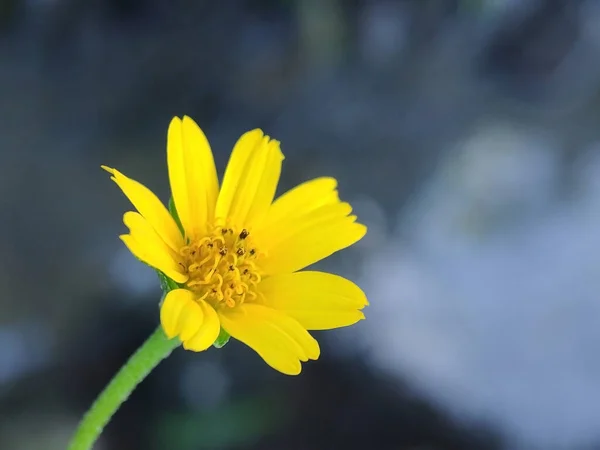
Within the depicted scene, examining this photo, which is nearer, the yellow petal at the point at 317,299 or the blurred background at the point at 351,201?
the yellow petal at the point at 317,299

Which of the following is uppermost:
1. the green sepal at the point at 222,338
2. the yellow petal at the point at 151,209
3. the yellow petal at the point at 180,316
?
the yellow petal at the point at 151,209

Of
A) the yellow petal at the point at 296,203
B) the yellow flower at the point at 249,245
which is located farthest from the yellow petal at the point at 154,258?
the yellow petal at the point at 296,203

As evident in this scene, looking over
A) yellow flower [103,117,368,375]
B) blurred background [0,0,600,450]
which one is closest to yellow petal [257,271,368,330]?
yellow flower [103,117,368,375]

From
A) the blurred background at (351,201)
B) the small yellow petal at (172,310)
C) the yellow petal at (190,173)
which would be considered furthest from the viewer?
the blurred background at (351,201)

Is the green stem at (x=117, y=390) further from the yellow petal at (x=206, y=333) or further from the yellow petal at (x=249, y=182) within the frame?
the yellow petal at (x=249, y=182)

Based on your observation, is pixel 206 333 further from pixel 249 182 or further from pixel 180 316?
pixel 249 182

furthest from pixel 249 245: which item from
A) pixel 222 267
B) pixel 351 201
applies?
pixel 351 201
